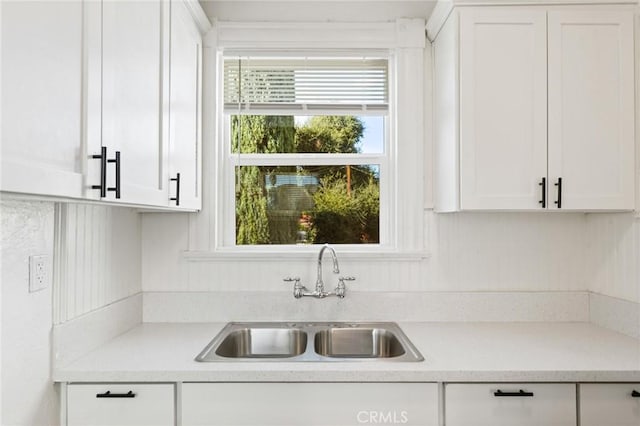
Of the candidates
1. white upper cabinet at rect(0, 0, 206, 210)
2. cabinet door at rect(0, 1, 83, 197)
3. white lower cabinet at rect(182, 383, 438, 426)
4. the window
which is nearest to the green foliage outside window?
the window

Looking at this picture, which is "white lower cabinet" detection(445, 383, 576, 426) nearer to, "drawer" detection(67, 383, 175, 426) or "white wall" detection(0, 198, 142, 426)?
"drawer" detection(67, 383, 175, 426)

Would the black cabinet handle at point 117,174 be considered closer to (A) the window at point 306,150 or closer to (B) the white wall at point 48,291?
(B) the white wall at point 48,291

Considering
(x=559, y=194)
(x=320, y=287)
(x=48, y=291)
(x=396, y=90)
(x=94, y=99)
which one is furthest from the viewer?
(x=396, y=90)

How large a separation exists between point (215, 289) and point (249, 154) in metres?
0.71

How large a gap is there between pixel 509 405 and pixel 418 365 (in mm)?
332

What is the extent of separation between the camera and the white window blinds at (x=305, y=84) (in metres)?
2.38

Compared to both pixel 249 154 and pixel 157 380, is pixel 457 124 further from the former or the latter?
pixel 157 380

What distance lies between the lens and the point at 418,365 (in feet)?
5.18

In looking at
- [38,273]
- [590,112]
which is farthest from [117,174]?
[590,112]

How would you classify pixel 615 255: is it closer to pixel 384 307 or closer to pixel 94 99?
pixel 384 307

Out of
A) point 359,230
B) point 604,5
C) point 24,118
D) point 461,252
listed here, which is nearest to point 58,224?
point 24,118

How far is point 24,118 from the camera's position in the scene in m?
0.91

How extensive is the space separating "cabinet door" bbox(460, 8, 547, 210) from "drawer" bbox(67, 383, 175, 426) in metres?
1.35

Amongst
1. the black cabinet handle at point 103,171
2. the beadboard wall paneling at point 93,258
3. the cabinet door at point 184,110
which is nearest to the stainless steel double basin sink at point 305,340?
the beadboard wall paneling at point 93,258
